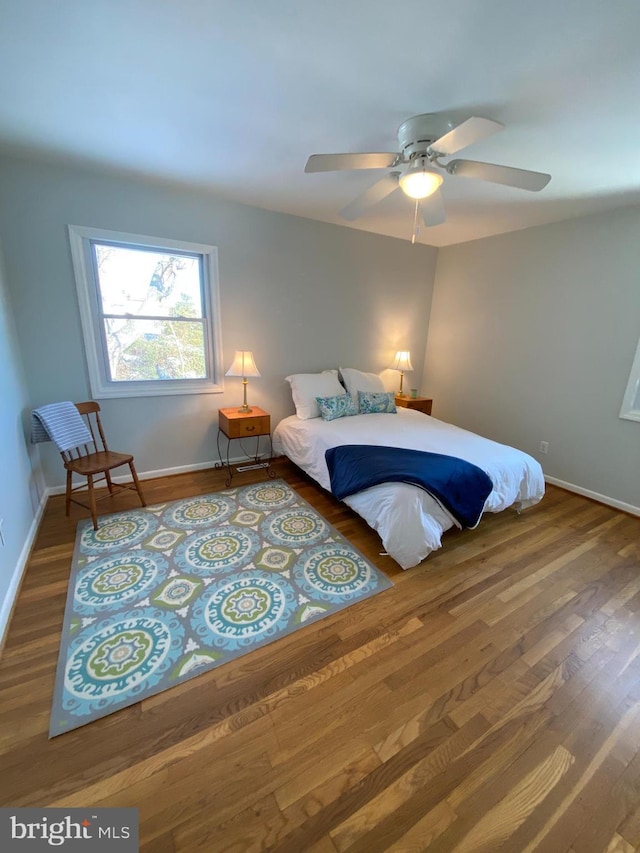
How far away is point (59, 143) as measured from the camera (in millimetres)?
2107

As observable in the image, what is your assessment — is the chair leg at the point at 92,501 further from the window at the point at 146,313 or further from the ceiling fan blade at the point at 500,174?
the ceiling fan blade at the point at 500,174

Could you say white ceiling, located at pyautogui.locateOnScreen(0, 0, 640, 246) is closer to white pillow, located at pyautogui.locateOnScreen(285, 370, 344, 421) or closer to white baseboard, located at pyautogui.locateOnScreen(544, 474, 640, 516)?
white pillow, located at pyautogui.locateOnScreen(285, 370, 344, 421)

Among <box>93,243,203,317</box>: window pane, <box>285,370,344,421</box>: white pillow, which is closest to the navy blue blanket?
<box>285,370,344,421</box>: white pillow

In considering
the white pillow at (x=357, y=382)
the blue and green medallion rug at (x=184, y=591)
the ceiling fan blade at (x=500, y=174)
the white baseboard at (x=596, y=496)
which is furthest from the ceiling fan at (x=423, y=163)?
the white baseboard at (x=596, y=496)

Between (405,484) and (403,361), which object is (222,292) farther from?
(405,484)

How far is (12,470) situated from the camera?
6.61 feet

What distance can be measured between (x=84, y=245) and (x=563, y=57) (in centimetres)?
309

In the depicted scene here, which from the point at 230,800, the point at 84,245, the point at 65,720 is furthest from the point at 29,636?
the point at 84,245

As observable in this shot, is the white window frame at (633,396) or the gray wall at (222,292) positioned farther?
the white window frame at (633,396)

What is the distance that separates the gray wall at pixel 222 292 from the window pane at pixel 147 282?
0.62 feet

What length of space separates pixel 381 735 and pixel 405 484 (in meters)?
1.19

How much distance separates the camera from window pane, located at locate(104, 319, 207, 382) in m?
2.89

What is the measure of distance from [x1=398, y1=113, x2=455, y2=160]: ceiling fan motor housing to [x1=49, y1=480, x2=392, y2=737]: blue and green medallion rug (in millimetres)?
2365

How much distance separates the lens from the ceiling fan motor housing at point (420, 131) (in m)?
1.70
